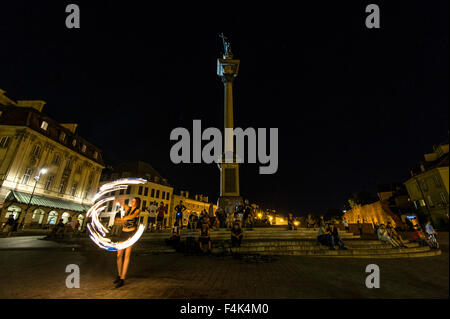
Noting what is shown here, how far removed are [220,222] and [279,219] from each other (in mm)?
49680

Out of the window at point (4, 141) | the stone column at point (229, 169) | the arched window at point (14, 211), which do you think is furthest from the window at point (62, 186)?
the stone column at point (229, 169)

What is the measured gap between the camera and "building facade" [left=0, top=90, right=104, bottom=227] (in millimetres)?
25531

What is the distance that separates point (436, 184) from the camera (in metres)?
2.43

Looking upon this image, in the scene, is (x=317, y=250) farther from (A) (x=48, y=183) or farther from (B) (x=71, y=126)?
(B) (x=71, y=126)

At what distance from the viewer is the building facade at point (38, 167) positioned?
25531 millimetres

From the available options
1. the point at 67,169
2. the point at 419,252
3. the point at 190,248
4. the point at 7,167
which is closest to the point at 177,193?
the point at 67,169

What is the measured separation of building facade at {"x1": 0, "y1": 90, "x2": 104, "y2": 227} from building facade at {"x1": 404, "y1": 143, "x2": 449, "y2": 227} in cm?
3379

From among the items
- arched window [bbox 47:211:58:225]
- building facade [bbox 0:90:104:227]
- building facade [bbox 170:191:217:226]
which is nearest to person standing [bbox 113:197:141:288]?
building facade [bbox 0:90:104:227]

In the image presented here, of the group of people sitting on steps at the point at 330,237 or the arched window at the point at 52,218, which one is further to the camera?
the arched window at the point at 52,218

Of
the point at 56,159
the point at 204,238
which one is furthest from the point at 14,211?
the point at 204,238

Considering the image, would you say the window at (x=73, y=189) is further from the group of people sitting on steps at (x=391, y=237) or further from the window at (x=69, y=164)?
the group of people sitting on steps at (x=391, y=237)

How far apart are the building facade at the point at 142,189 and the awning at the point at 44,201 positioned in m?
8.54

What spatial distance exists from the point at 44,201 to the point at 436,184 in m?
40.1
